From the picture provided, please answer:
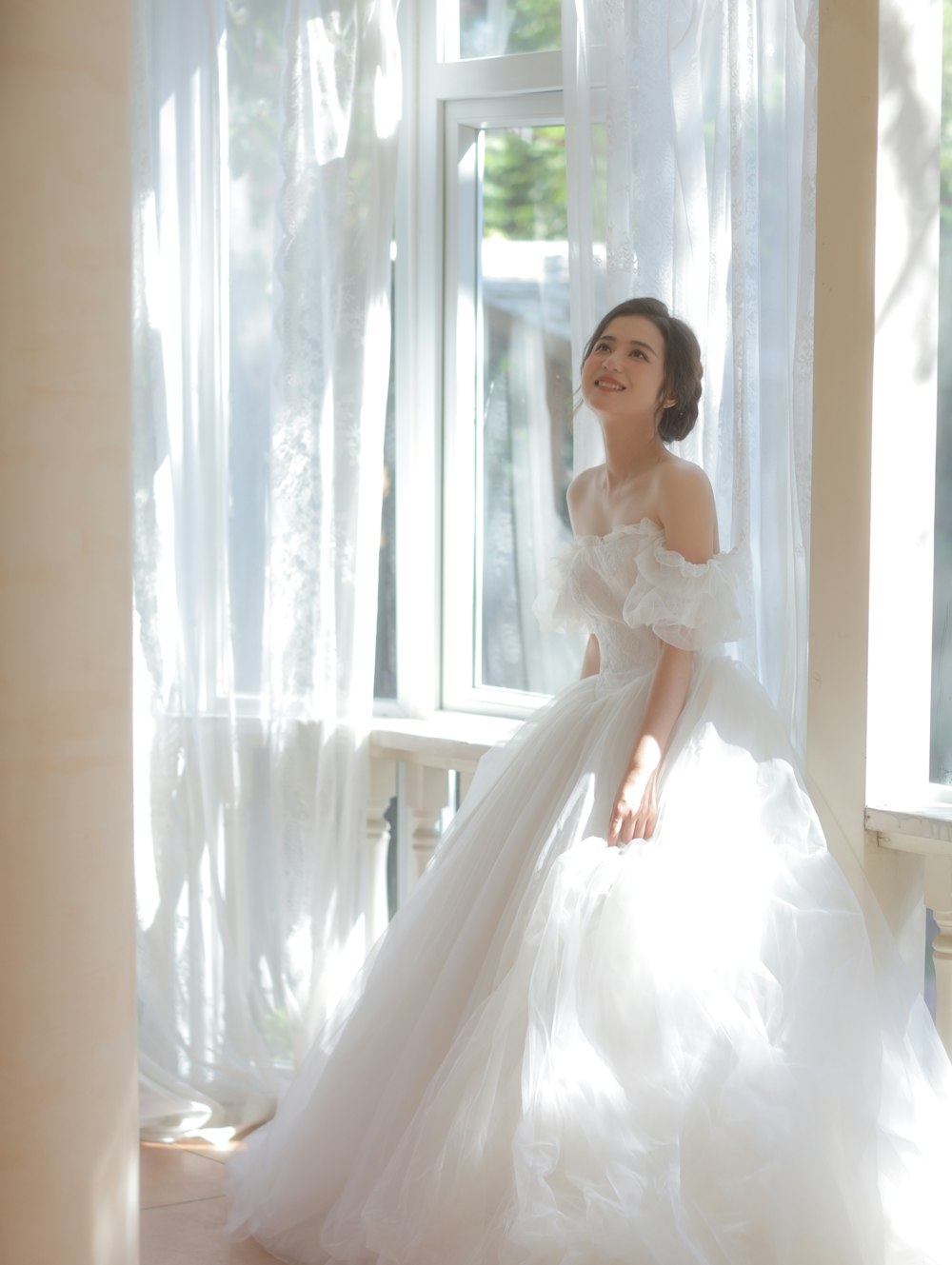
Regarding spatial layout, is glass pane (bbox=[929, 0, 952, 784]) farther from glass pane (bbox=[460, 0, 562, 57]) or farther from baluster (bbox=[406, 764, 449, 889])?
baluster (bbox=[406, 764, 449, 889])

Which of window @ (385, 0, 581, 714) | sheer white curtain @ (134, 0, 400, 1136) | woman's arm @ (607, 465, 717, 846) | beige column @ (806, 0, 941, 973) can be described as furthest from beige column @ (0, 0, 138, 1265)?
window @ (385, 0, 581, 714)

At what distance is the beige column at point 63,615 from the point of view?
5.67ft

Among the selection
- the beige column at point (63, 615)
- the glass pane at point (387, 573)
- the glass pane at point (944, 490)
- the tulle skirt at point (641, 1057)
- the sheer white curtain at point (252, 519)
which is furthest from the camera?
the glass pane at point (387, 573)

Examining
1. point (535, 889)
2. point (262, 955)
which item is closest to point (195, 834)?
point (262, 955)

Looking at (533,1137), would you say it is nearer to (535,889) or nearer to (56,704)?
(535,889)

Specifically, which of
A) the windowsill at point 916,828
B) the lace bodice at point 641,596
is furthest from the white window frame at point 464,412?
the windowsill at point 916,828

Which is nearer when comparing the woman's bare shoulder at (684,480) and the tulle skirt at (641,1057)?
the tulle skirt at (641,1057)

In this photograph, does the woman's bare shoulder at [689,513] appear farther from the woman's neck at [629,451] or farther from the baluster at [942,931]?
the baluster at [942,931]

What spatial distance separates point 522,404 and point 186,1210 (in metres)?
1.80

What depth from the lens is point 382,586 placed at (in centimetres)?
343

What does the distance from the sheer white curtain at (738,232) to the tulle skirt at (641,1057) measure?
0.80ft

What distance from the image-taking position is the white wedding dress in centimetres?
204

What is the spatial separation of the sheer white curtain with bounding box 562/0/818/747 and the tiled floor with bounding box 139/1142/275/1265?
1.35 meters

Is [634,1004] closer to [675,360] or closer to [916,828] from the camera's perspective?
[916,828]
